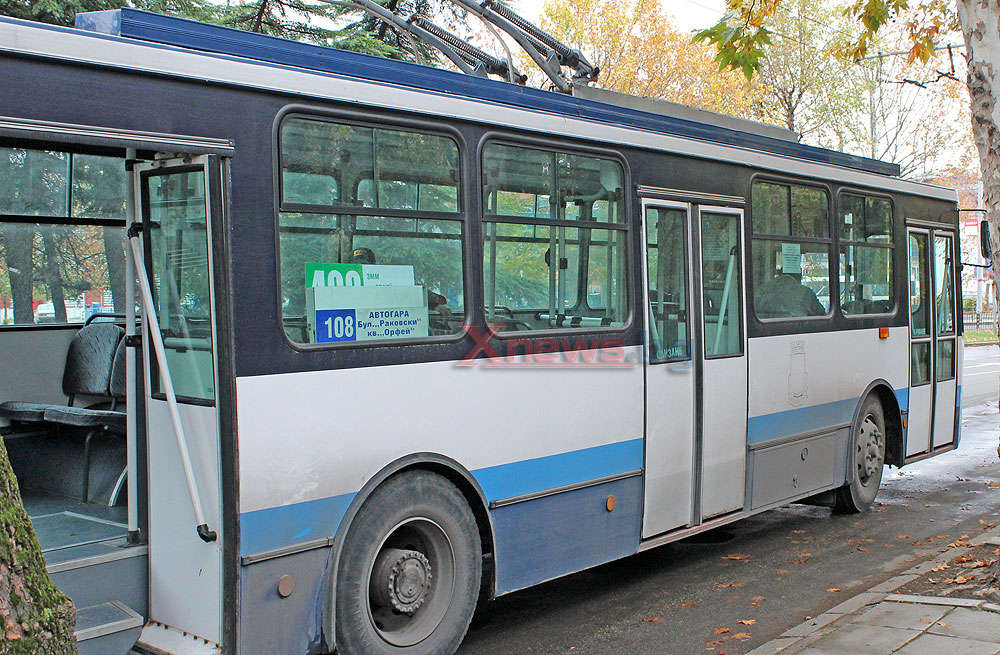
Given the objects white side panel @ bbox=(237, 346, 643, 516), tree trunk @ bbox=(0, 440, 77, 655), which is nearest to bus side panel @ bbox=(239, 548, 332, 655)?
white side panel @ bbox=(237, 346, 643, 516)

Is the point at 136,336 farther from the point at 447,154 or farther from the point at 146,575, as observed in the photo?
the point at 447,154

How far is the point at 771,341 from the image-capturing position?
748 centimetres

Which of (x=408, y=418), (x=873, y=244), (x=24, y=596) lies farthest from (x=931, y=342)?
(x=24, y=596)

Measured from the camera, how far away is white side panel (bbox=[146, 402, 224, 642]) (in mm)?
4125

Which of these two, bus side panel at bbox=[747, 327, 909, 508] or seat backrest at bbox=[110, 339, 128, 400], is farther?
bus side panel at bbox=[747, 327, 909, 508]

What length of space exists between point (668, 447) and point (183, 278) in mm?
3461

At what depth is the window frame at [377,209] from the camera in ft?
14.0

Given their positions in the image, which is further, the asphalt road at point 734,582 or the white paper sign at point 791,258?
the white paper sign at point 791,258

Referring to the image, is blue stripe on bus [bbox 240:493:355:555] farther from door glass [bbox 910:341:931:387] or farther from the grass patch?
the grass patch

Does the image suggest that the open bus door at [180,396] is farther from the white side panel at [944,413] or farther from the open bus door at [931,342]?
the white side panel at [944,413]

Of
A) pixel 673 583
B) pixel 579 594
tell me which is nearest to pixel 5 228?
pixel 579 594

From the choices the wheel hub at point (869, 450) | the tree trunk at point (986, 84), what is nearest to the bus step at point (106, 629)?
the tree trunk at point (986, 84)

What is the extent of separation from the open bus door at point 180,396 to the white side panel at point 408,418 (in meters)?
0.21

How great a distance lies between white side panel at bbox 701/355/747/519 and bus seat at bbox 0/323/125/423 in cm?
404
